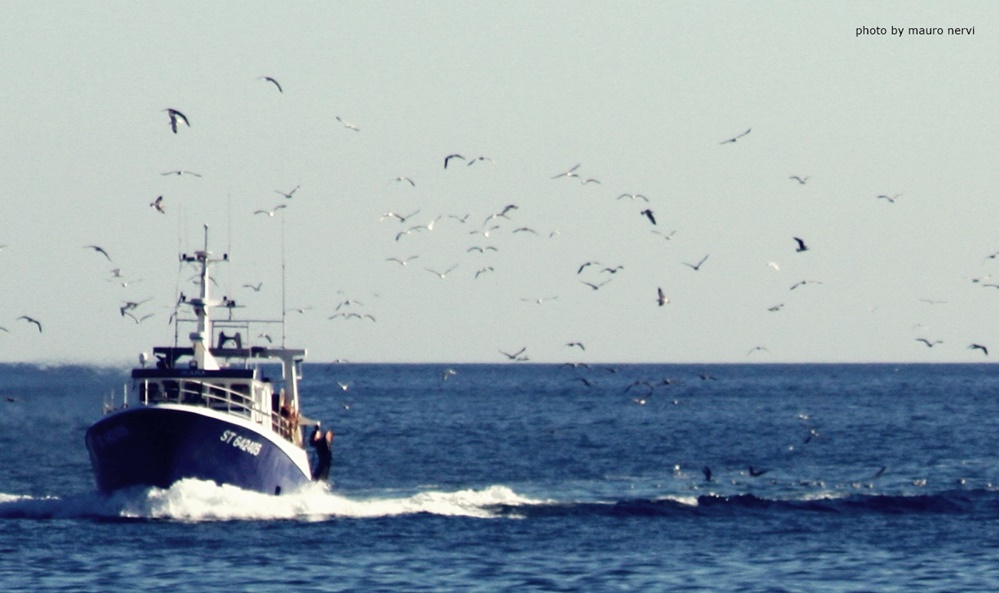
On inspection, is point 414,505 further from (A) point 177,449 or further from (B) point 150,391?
(B) point 150,391

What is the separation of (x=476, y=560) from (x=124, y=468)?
11195 millimetres

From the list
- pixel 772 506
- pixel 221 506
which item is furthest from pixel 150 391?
pixel 772 506

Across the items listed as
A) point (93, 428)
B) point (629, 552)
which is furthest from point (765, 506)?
point (93, 428)

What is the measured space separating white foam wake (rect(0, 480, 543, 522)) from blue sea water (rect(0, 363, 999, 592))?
50mm

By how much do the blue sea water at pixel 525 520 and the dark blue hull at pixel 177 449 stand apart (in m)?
0.35

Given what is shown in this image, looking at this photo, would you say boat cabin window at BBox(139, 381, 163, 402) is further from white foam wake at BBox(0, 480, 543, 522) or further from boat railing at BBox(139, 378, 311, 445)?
white foam wake at BBox(0, 480, 543, 522)

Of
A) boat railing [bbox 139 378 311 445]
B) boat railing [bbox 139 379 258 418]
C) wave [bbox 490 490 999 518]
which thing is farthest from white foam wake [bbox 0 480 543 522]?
boat railing [bbox 139 379 258 418]

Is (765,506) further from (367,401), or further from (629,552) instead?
(367,401)

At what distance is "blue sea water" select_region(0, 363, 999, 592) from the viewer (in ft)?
113

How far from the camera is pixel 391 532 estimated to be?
41375 millimetres

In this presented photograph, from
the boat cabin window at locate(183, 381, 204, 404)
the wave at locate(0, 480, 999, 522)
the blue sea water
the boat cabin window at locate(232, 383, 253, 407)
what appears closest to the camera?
the blue sea water

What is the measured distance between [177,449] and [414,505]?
7.69 meters

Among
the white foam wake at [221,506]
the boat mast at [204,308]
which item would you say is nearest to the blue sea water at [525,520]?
the white foam wake at [221,506]

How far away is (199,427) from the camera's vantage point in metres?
43.1
